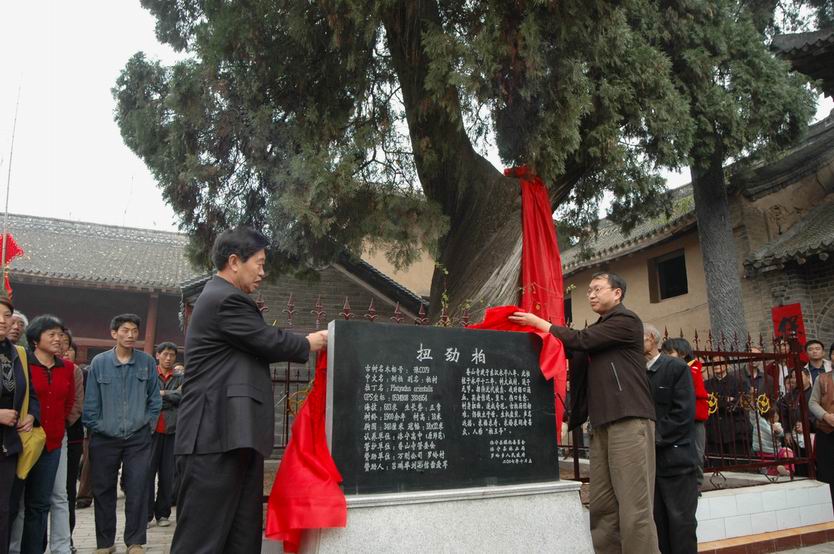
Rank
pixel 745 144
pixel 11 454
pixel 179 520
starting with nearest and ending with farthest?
pixel 179 520, pixel 11 454, pixel 745 144

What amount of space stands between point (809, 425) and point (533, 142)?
356cm

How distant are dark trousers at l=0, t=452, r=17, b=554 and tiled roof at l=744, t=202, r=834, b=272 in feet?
36.3

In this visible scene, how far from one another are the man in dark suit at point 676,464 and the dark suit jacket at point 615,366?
0.51 metres

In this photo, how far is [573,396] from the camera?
385 centimetres

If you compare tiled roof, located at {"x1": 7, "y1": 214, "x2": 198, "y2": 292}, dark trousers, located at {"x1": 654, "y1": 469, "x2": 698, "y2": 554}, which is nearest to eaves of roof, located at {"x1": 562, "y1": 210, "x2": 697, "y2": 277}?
dark trousers, located at {"x1": 654, "y1": 469, "x2": 698, "y2": 554}

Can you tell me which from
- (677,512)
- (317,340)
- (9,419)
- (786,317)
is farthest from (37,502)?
(786,317)

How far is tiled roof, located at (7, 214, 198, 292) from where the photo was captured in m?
13.7

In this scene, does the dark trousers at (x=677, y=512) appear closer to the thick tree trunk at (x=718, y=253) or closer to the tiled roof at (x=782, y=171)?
the thick tree trunk at (x=718, y=253)

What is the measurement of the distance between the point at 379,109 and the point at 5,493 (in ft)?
16.7

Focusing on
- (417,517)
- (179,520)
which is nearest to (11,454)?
(179,520)

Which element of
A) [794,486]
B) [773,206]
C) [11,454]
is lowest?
[794,486]

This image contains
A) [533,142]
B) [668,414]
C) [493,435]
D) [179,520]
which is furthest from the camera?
[533,142]

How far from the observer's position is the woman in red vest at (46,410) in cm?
370

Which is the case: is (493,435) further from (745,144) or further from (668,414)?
(745,144)
